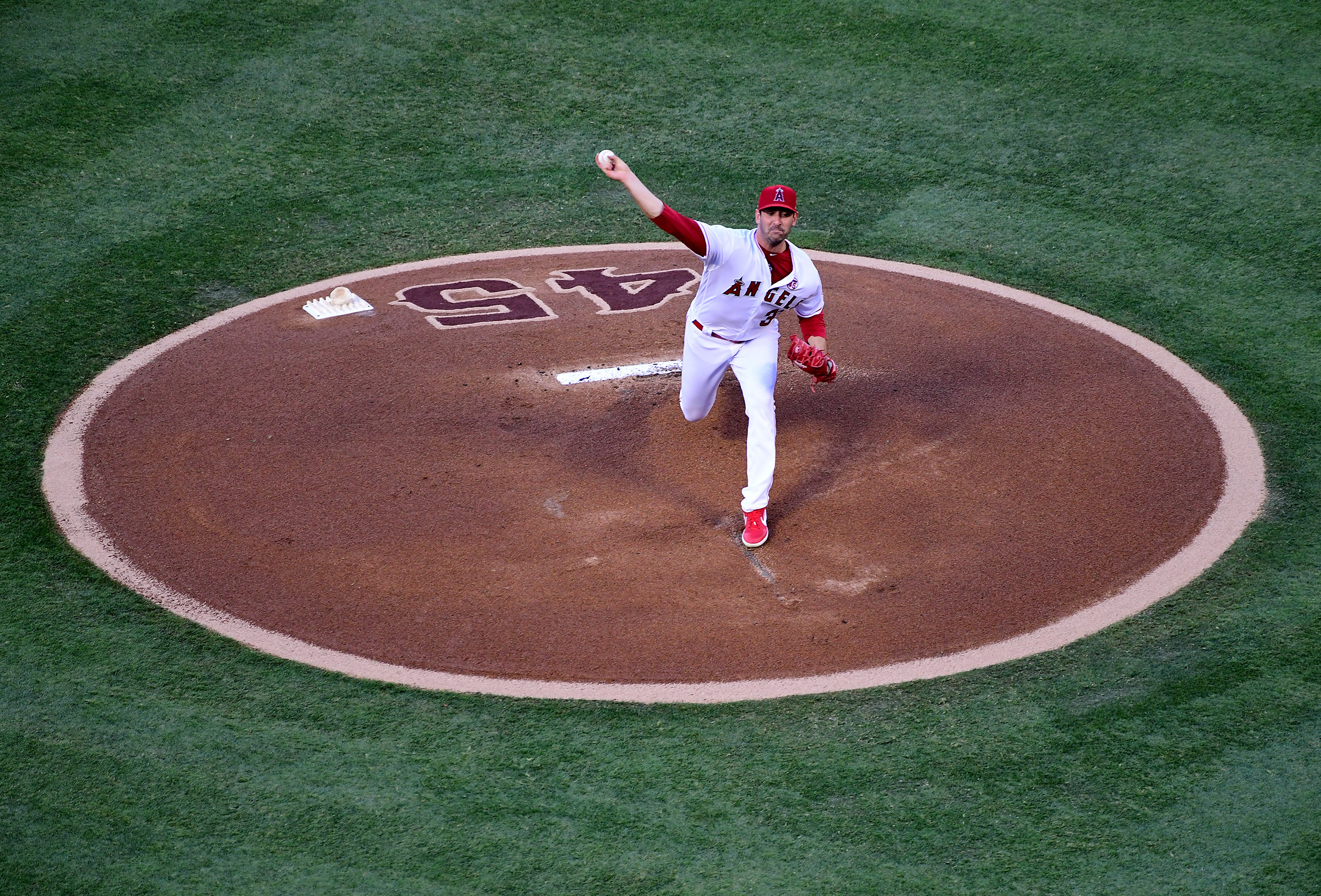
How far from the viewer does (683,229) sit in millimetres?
5930

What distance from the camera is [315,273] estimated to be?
9508mm

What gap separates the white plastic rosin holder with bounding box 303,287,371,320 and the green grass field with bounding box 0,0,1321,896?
66cm

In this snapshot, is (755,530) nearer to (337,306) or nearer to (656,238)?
(337,306)

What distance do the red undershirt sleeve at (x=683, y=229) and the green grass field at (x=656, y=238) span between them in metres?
2.23

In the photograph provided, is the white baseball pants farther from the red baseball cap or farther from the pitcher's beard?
the red baseball cap

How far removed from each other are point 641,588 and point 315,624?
1502mm

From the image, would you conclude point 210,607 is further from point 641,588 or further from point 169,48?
point 169,48

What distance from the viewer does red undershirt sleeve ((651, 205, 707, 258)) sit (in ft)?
19.1

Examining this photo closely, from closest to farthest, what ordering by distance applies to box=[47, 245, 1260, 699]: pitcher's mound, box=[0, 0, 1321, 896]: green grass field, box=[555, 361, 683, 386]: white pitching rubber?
box=[0, 0, 1321, 896]: green grass field → box=[47, 245, 1260, 699]: pitcher's mound → box=[555, 361, 683, 386]: white pitching rubber

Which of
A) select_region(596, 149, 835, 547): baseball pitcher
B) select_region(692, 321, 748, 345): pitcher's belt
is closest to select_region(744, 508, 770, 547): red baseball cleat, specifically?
select_region(596, 149, 835, 547): baseball pitcher

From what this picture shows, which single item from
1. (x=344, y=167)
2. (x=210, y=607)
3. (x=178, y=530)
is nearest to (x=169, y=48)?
(x=344, y=167)

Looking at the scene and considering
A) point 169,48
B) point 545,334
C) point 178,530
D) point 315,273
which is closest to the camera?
point 178,530

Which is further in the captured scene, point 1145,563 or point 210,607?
point 1145,563

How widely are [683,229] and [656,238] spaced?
4367mm
